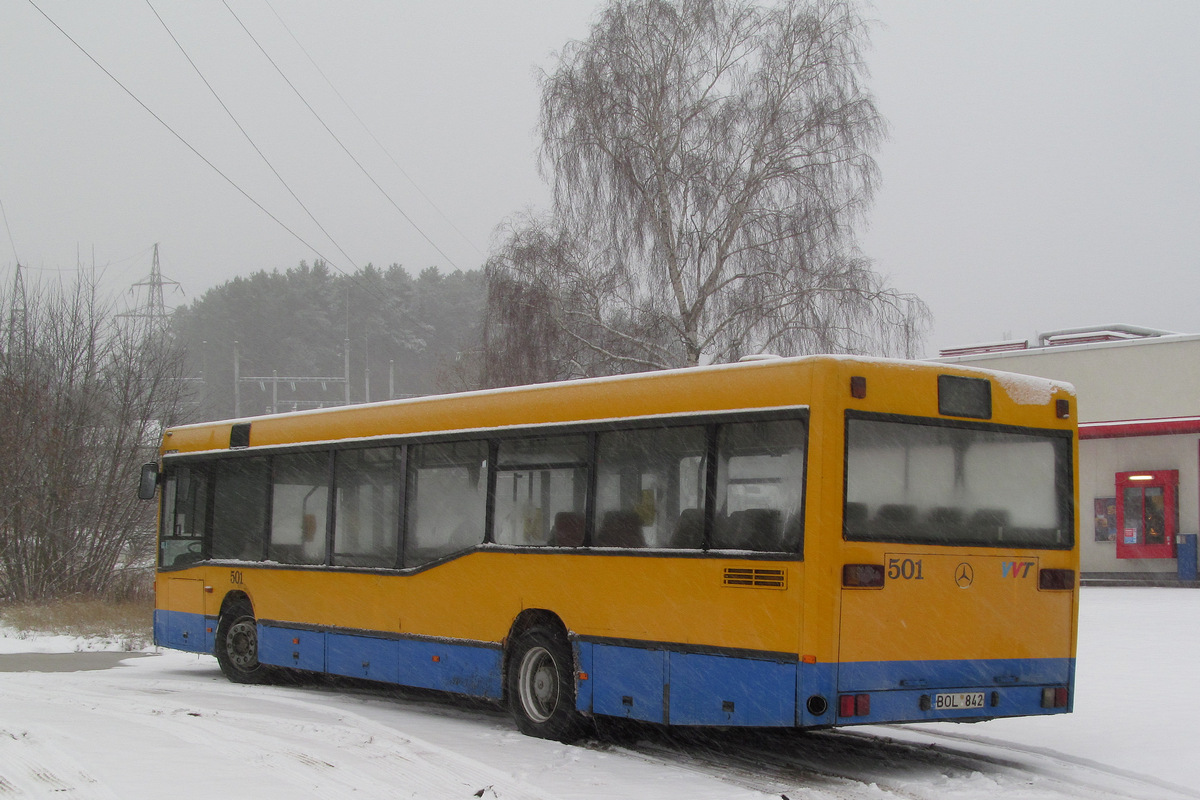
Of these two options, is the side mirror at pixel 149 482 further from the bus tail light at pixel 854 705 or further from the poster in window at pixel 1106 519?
the poster in window at pixel 1106 519

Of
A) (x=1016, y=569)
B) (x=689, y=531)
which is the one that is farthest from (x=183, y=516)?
(x=1016, y=569)

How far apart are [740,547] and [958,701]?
66.1 inches

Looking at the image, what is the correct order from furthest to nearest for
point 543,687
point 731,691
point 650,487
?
point 543,687 < point 650,487 < point 731,691

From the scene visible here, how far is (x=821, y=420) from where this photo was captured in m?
8.07

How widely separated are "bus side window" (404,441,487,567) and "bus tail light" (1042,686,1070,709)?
4.45 meters

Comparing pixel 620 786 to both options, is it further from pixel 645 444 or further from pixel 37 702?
pixel 37 702

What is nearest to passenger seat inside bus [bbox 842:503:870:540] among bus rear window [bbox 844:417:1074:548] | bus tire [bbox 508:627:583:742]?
bus rear window [bbox 844:417:1074:548]

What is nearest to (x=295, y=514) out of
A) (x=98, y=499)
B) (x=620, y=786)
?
(x=620, y=786)

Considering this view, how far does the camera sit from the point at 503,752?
8.95 meters

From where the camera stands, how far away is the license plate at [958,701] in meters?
8.30

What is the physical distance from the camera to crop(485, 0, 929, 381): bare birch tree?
1037 inches

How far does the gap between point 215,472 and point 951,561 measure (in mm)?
8758

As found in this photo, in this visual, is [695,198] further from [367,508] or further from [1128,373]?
[367,508]

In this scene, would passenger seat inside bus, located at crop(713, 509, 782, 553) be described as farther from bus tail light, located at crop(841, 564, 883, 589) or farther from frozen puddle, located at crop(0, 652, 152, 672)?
frozen puddle, located at crop(0, 652, 152, 672)
